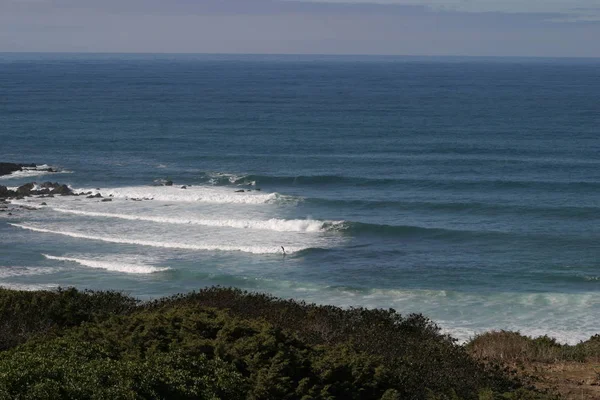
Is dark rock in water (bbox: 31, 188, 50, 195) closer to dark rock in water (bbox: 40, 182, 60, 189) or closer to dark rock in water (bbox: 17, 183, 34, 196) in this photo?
dark rock in water (bbox: 17, 183, 34, 196)

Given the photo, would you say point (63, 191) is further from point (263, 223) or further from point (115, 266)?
point (115, 266)

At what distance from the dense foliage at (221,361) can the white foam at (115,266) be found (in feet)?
53.8

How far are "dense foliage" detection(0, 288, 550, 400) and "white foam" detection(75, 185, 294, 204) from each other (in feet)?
103

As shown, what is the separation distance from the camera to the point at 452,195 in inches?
1950

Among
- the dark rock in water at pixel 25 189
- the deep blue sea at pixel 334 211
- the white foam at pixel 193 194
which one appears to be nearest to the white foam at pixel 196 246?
the deep blue sea at pixel 334 211

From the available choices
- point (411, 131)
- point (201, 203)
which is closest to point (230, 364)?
point (201, 203)

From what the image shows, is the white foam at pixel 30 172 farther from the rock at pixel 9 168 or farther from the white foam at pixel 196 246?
the white foam at pixel 196 246

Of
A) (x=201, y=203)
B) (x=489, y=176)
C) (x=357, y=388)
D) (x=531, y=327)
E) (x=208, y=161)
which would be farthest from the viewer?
(x=208, y=161)

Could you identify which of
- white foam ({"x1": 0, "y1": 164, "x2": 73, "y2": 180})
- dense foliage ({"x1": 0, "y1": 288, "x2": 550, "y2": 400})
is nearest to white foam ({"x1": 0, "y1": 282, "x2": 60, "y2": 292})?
dense foliage ({"x1": 0, "y1": 288, "x2": 550, "y2": 400})

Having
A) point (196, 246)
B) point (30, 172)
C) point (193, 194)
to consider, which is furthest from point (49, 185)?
point (196, 246)

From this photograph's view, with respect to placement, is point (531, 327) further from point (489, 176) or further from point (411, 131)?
point (411, 131)

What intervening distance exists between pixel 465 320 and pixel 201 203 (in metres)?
23.7

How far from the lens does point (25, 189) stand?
51.2m

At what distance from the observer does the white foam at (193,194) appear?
49594 millimetres
